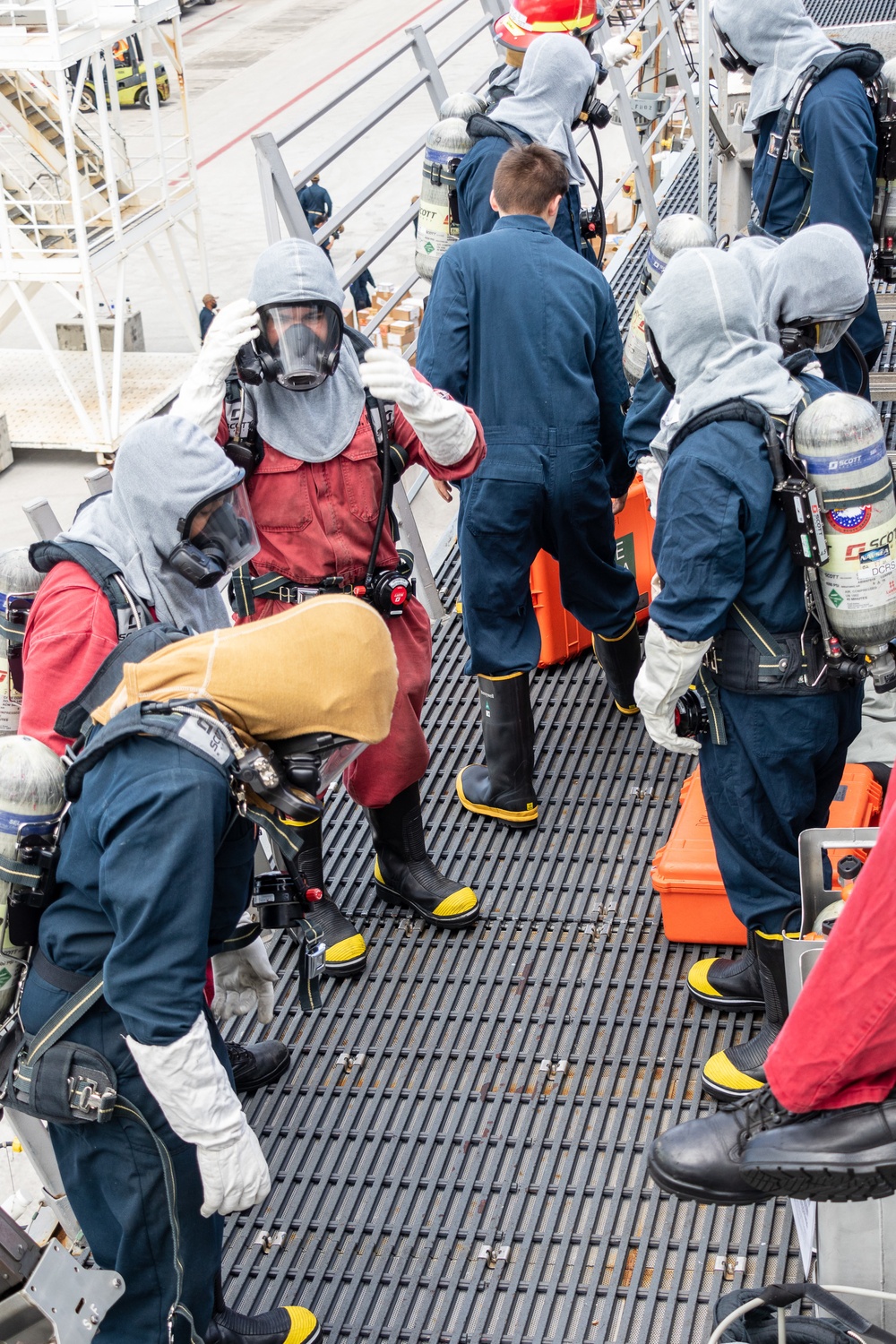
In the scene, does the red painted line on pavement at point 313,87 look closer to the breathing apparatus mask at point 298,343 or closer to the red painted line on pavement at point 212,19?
the red painted line on pavement at point 212,19

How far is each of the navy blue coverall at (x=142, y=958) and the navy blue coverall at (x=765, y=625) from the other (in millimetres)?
1173

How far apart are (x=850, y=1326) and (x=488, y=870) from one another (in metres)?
2.37

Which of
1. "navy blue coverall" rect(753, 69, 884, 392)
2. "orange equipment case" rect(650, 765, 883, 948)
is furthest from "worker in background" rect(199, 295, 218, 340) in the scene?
"orange equipment case" rect(650, 765, 883, 948)

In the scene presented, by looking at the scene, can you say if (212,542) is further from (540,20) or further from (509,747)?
(540,20)

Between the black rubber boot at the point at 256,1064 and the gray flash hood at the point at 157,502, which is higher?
the gray flash hood at the point at 157,502

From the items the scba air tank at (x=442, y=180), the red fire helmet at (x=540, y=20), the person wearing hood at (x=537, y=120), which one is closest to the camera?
the person wearing hood at (x=537, y=120)

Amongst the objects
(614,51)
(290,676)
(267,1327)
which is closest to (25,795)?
(290,676)

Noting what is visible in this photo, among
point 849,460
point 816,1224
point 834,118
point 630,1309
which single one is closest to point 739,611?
point 849,460

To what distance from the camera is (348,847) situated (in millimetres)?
4527

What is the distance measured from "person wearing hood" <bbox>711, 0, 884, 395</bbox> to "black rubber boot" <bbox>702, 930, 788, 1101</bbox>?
1.97 meters

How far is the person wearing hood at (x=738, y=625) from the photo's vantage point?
2984 millimetres

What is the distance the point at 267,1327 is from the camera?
9.78 feet

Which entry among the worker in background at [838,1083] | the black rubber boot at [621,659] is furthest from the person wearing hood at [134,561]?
the black rubber boot at [621,659]

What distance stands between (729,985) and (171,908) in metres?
1.87
